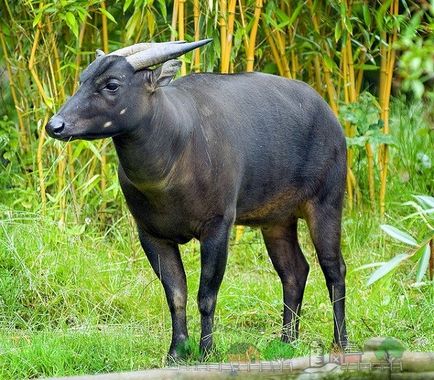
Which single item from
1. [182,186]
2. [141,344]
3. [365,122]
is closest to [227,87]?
[182,186]

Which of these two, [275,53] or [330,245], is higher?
[275,53]

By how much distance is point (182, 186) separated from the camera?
611 centimetres

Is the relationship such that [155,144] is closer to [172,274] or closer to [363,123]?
[172,274]

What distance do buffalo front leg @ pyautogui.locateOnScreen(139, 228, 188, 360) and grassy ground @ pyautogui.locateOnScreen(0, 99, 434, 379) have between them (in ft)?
0.66

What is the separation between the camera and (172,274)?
6.46 meters

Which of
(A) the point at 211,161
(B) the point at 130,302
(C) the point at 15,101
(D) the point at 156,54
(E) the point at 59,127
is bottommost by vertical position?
(B) the point at 130,302

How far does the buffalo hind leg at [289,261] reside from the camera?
719 cm

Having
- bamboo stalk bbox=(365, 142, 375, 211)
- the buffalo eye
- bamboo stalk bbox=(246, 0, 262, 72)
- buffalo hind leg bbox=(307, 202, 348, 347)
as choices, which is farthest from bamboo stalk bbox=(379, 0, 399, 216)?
the buffalo eye

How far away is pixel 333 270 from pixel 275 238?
0.44 meters

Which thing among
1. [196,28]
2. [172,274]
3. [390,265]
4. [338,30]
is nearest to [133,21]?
[196,28]

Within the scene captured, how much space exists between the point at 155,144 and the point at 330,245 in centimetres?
150

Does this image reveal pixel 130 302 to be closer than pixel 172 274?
No

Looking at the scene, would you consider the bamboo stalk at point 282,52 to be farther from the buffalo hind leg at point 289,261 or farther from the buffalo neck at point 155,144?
the buffalo neck at point 155,144

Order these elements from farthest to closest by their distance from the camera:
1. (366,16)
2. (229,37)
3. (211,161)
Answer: (366,16) → (229,37) → (211,161)
